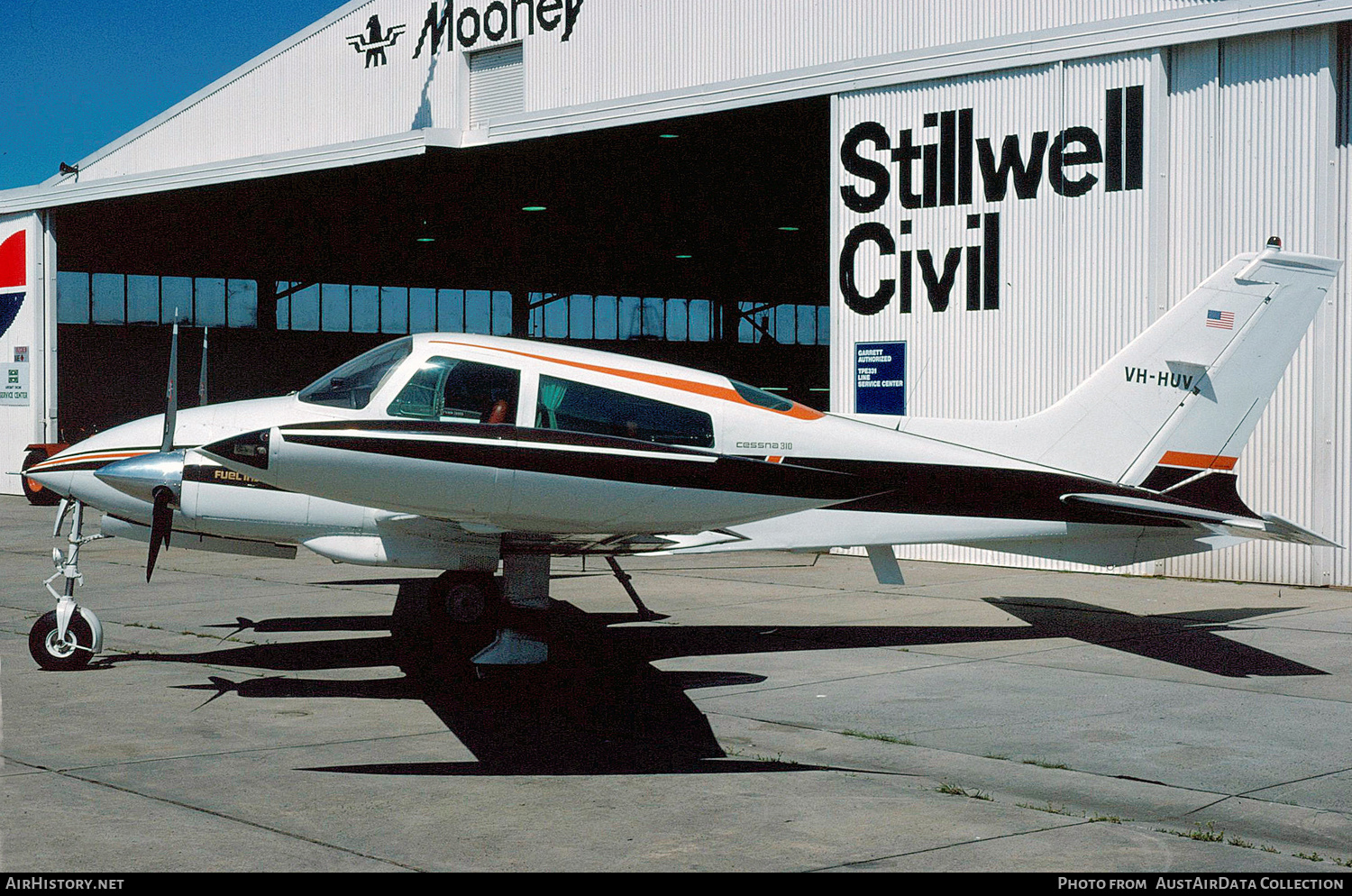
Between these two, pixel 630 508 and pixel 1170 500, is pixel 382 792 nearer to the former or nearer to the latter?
pixel 630 508

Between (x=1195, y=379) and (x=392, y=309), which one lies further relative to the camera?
(x=392, y=309)

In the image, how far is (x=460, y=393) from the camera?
8773mm

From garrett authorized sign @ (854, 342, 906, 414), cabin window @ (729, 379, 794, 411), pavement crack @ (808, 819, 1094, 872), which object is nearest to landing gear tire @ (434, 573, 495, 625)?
cabin window @ (729, 379, 794, 411)

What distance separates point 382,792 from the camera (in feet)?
20.6

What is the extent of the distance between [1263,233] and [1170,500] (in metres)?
5.17

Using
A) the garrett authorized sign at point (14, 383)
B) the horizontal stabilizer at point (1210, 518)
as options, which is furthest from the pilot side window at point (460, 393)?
the garrett authorized sign at point (14, 383)

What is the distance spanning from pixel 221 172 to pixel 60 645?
18.9 metres

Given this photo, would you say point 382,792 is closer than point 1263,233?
Yes

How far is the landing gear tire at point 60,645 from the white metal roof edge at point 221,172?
14.6m

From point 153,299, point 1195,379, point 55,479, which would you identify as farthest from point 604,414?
point 153,299

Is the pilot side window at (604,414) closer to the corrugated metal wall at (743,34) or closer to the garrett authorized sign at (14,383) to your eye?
the corrugated metal wall at (743,34)

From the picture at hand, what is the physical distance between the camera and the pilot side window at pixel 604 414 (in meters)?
8.62

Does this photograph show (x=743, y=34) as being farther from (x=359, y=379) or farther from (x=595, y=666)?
(x=595, y=666)
